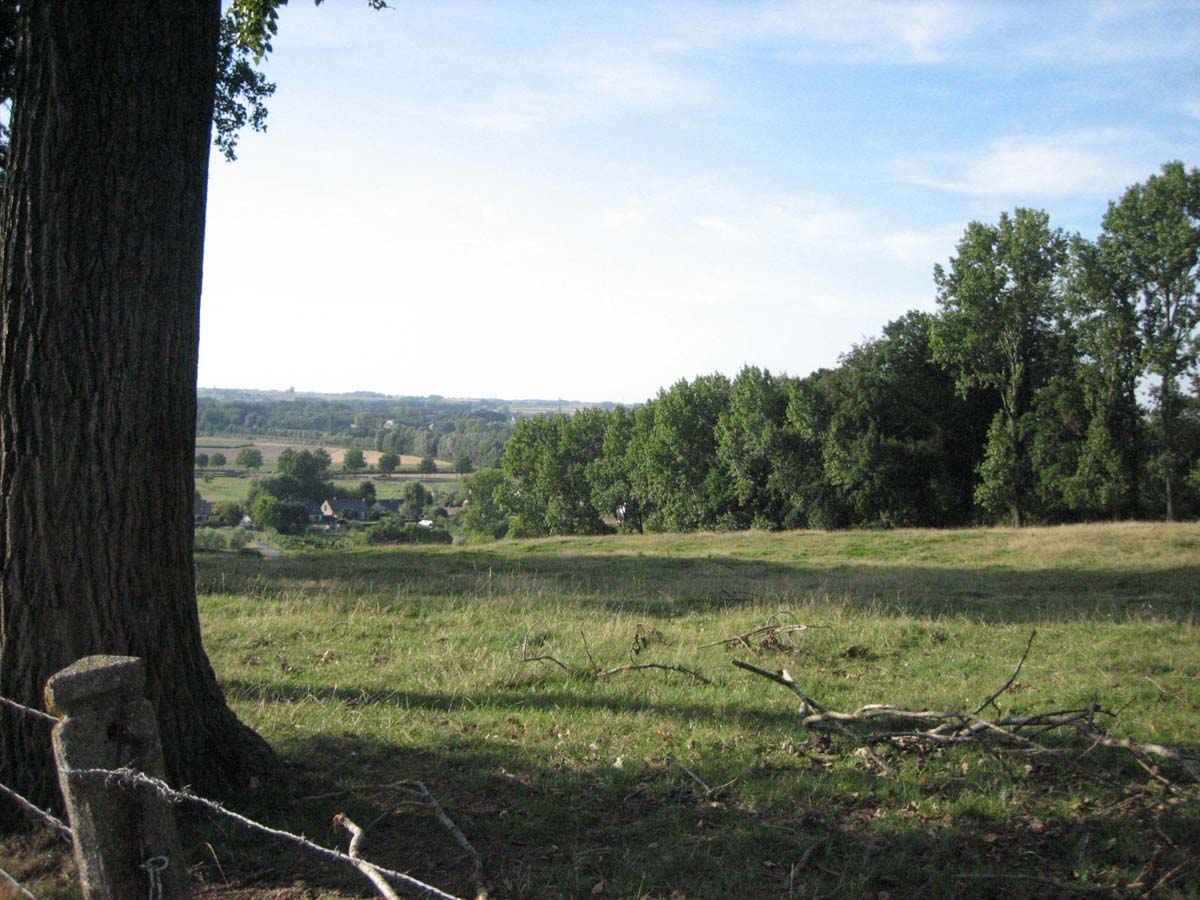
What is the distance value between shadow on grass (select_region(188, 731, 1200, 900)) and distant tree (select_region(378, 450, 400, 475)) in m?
62.7

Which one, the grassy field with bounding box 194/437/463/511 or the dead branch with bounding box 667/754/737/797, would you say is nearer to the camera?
the dead branch with bounding box 667/754/737/797

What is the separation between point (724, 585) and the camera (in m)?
14.0

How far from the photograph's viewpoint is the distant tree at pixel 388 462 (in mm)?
65750

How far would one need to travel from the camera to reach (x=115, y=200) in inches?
160

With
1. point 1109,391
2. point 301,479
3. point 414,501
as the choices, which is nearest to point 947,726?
point 1109,391

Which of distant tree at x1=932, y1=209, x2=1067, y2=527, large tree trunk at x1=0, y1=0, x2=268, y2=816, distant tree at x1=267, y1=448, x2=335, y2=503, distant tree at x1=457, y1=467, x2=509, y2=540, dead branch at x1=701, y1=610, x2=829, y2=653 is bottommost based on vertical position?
distant tree at x1=457, y1=467, x2=509, y2=540

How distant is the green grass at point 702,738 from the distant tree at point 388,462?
54.1 metres

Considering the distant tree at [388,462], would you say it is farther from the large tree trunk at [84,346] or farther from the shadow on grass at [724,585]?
the large tree trunk at [84,346]

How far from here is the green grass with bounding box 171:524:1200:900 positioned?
12.5 ft

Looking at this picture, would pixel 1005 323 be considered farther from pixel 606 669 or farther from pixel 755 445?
pixel 606 669

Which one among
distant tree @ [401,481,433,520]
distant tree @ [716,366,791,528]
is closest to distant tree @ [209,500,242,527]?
distant tree @ [401,481,433,520]

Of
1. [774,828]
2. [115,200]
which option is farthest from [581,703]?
[115,200]

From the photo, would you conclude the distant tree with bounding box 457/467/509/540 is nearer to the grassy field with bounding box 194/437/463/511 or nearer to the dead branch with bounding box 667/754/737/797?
the grassy field with bounding box 194/437/463/511

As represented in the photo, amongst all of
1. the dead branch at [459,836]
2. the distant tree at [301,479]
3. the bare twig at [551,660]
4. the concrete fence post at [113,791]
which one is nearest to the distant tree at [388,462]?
the distant tree at [301,479]
